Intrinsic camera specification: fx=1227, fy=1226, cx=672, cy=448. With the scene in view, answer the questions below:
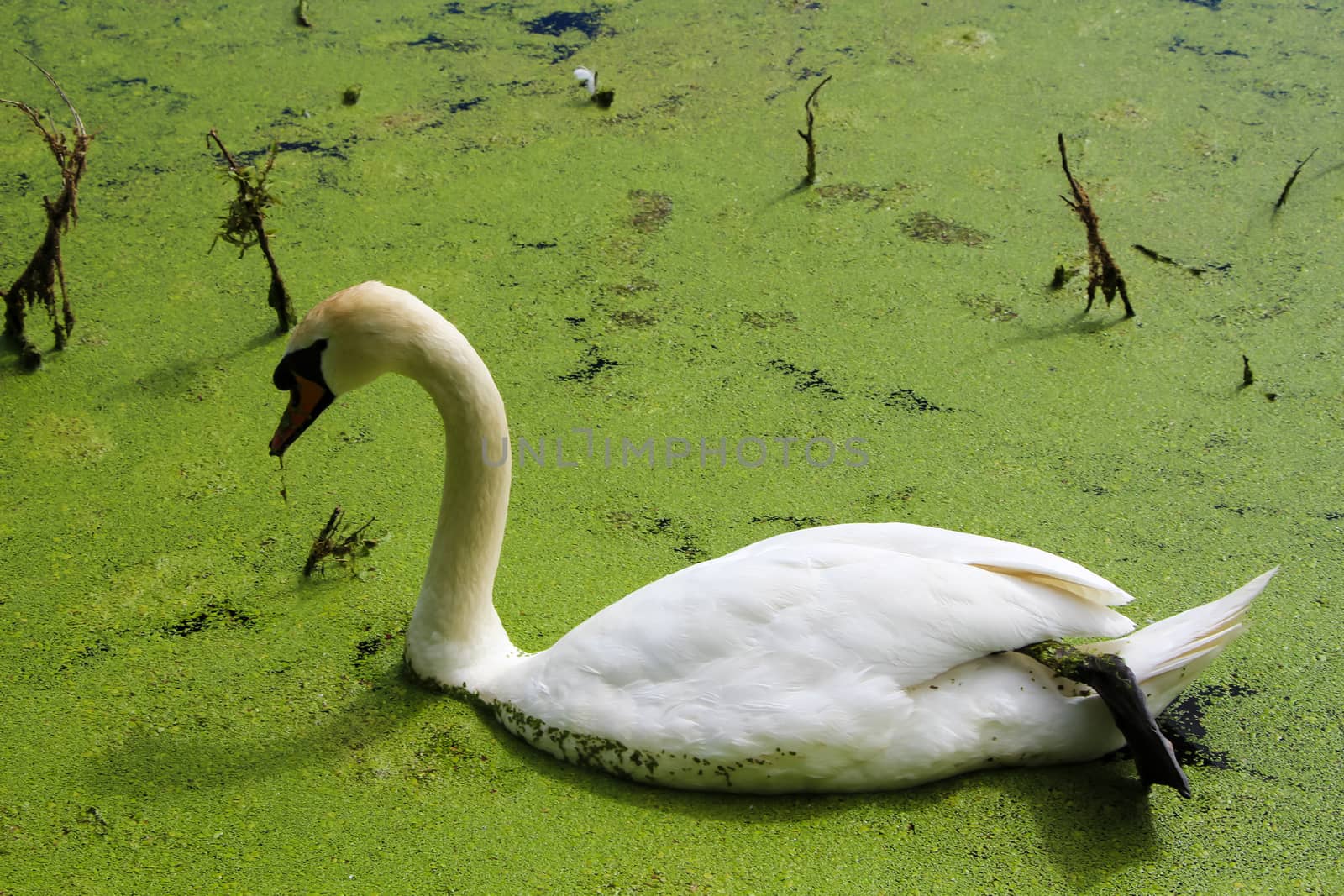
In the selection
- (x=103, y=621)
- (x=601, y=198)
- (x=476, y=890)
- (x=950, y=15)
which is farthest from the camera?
(x=950, y=15)

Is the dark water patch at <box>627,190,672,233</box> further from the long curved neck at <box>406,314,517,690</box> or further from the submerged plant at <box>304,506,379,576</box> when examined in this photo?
the long curved neck at <box>406,314,517,690</box>

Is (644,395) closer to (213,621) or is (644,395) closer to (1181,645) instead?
(213,621)

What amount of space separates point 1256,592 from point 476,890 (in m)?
1.45

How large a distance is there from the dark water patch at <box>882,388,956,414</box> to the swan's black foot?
1084 millimetres

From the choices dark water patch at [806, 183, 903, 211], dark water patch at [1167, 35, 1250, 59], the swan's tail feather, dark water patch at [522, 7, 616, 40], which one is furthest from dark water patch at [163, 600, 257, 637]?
dark water patch at [1167, 35, 1250, 59]

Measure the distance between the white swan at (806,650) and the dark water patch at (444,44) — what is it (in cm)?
287

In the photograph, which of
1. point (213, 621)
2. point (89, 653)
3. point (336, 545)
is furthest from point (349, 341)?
point (89, 653)

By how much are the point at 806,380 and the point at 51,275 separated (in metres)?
1.99

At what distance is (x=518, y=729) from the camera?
90.0 inches

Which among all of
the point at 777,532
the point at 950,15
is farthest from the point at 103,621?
the point at 950,15

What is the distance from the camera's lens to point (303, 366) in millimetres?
2242

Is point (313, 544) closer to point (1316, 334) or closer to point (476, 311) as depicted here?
point (476, 311)

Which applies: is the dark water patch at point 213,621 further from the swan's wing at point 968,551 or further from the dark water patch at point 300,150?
the dark water patch at point 300,150

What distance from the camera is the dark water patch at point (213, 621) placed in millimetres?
2564
